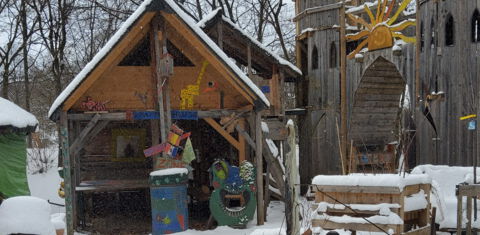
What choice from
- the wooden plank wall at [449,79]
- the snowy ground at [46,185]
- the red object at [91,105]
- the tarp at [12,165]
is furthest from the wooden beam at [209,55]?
the snowy ground at [46,185]

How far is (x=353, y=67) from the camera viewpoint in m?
14.1

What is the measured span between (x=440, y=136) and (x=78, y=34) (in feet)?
73.5

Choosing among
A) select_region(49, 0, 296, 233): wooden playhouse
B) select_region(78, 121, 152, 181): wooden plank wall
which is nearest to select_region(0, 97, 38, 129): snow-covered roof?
select_region(49, 0, 296, 233): wooden playhouse

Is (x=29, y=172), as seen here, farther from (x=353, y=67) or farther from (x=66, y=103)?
(x=353, y=67)

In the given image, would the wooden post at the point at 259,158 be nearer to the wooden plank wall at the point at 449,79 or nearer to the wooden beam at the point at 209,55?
the wooden beam at the point at 209,55

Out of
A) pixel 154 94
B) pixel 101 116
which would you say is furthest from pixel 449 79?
pixel 101 116

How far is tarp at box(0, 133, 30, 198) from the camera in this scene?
41.3 ft

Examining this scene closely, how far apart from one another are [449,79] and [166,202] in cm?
688

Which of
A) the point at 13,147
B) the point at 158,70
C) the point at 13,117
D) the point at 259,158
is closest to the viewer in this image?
the point at 158,70

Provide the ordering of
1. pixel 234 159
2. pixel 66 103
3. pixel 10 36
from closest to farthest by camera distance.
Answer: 1. pixel 66 103
2. pixel 234 159
3. pixel 10 36

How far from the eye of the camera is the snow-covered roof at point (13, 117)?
11864mm

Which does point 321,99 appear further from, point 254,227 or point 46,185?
point 46,185

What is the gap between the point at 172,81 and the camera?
10.6 meters

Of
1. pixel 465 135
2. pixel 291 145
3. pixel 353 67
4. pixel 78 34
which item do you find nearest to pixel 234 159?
pixel 353 67
